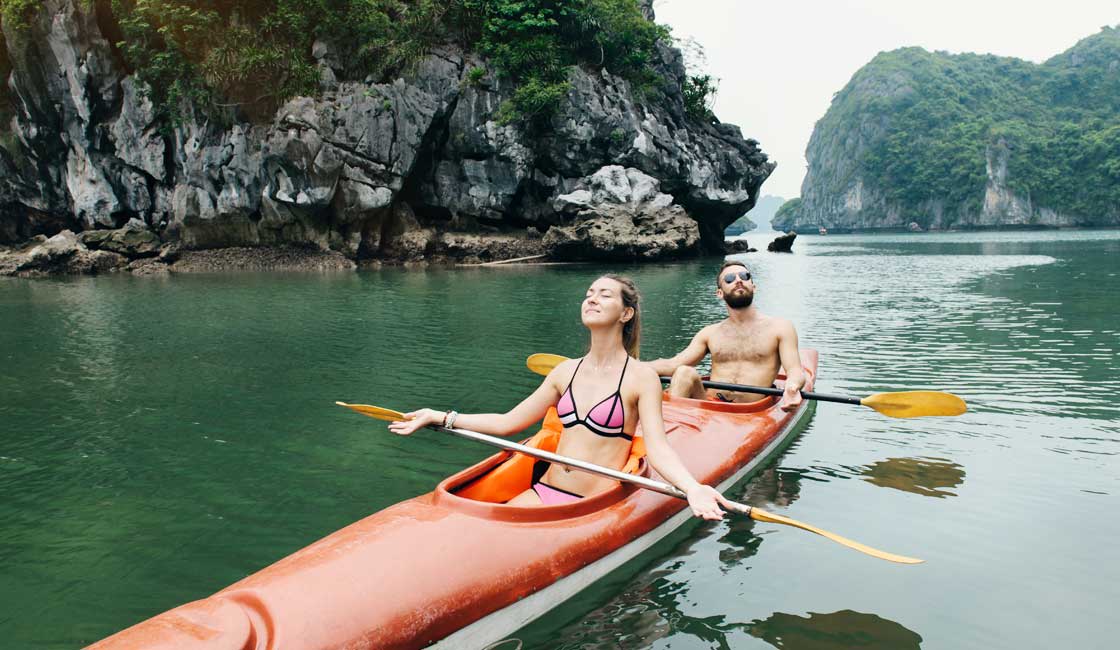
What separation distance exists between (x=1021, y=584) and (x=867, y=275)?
2263 cm

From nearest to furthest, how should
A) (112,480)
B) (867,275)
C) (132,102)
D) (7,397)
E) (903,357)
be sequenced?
1. (112,480)
2. (7,397)
3. (903,357)
4. (867,275)
5. (132,102)

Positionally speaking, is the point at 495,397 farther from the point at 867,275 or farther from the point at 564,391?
the point at 867,275

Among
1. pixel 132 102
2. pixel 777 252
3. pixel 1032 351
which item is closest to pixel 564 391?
pixel 1032 351

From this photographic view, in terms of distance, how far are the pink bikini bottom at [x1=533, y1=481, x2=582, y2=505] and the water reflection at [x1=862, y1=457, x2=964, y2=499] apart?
2752mm

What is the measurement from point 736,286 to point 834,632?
3.00 meters

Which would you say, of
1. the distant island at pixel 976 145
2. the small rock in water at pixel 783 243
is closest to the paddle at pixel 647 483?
the small rock in water at pixel 783 243

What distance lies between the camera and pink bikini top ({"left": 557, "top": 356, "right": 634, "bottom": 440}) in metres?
3.68

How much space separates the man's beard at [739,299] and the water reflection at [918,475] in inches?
65.2

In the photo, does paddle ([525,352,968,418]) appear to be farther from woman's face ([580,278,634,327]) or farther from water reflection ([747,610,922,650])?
water reflection ([747,610,922,650])

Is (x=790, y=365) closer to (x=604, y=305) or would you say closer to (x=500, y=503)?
(x=604, y=305)

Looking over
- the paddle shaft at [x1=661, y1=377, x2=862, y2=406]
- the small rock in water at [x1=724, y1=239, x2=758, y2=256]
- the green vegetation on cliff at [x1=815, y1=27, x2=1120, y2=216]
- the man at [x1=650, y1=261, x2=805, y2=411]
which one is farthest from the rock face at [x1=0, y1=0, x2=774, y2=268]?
the green vegetation on cliff at [x1=815, y1=27, x2=1120, y2=216]

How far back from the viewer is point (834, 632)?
3.30 m

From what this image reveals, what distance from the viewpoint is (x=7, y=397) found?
7.79m

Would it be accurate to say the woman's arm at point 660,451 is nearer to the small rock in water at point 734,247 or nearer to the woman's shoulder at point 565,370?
the woman's shoulder at point 565,370
